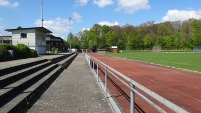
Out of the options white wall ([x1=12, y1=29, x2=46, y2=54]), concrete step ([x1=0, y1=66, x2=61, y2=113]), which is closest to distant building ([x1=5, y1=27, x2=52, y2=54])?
white wall ([x1=12, y1=29, x2=46, y2=54])

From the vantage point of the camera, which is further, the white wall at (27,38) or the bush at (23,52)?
the white wall at (27,38)

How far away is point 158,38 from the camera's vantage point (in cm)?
11538

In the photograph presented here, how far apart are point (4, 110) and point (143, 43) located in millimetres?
113976

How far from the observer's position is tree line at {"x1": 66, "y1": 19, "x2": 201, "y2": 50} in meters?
111

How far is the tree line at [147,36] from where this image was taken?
365 feet

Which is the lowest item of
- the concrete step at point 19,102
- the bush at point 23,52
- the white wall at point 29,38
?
the concrete step at point 19,102

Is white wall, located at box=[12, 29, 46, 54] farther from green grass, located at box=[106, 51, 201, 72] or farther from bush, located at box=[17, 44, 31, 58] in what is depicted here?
green grass, located at box=[106, 51, 201, 72]

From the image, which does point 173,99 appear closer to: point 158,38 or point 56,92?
point 56,92

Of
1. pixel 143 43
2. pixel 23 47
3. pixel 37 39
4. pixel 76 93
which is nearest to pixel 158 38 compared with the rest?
pixel 143 43

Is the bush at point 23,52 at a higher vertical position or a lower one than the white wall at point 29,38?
lower

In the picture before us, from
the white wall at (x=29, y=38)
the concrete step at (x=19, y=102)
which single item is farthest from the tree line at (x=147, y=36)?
the concrete step at (x=19, y=102)

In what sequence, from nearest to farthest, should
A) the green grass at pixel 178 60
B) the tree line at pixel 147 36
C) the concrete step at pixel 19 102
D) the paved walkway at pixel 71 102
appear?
the concrete step at pixel 19 102, the paved walkway at pixel 71 102, the green grass at pixel 178 60, the tree line at pixel 147 36

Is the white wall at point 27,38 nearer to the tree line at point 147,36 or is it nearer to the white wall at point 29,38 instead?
the white wall at point 29,38

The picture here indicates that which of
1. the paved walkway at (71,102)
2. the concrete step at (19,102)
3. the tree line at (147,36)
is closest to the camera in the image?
the concrete step at (19,102)
